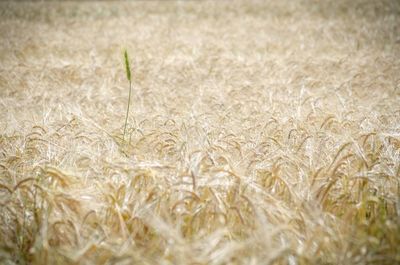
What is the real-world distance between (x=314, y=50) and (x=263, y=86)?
3136 millimetres

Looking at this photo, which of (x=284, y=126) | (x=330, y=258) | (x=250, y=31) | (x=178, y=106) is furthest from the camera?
(x=250, y=31)

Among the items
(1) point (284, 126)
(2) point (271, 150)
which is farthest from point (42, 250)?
(1) point (284, 126)

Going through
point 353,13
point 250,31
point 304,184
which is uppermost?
point 353,13

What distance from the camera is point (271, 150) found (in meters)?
2.40

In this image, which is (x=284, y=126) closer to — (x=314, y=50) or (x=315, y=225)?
(x=315, y=225)

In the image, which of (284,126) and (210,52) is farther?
(210,52)

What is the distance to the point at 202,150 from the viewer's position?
7.06 ft

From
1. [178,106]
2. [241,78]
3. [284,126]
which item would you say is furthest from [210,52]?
[284,126]

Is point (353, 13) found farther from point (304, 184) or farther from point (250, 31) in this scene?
→ point (304, 184)

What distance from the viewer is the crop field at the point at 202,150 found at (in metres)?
1.51

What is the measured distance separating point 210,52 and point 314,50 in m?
2.34

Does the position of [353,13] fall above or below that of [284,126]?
above

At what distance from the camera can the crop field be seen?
1.51 meters

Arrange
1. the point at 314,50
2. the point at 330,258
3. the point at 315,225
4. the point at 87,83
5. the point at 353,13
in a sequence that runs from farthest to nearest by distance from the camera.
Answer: the point at 353,13, the point at 314,50, the point at 87,83, the point at 315,225, the point at 330,258
